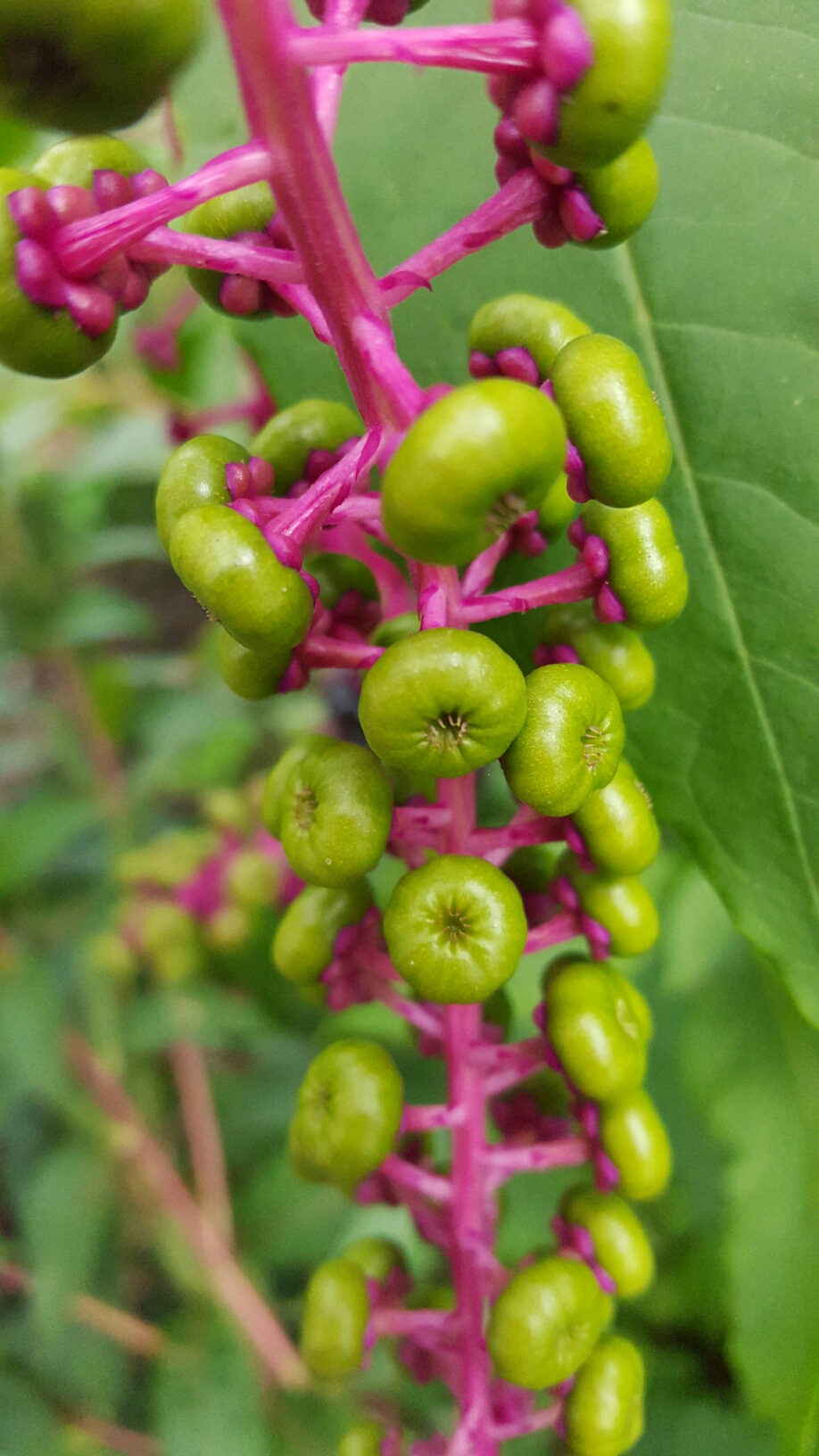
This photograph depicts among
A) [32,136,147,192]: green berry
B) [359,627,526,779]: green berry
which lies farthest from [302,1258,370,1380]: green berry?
[32,136,147,192]: green berry

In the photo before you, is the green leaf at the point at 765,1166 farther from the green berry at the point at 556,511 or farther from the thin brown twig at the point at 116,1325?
the thin brown twig at the point at 116,1325

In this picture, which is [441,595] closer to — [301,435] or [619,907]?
[301,435]

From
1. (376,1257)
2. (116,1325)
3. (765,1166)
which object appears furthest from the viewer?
(116,1325)

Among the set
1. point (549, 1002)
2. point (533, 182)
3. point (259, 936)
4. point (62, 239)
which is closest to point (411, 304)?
point (533, 182)

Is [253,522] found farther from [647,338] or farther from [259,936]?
[259,936]

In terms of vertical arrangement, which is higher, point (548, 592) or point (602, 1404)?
point (548, 592)

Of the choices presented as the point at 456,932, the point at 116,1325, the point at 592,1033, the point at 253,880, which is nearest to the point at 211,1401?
the point at 116,1325

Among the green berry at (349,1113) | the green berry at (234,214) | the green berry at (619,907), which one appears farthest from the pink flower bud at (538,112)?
the green berry at (349,1113)
